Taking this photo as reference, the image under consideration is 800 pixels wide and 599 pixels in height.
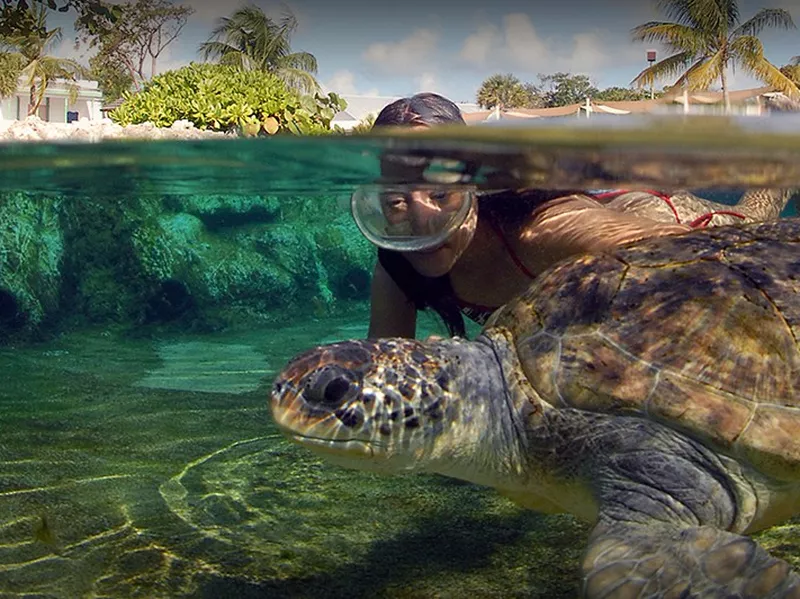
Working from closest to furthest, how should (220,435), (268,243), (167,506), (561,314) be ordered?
1. (561,314)
2. (167,506)
3. (220,435)
4. (268,243)

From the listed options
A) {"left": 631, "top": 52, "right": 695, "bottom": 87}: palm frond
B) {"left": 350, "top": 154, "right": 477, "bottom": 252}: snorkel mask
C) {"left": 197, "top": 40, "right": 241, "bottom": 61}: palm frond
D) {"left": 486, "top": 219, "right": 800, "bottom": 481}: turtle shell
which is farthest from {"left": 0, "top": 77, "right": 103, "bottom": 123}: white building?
{"left": 486, "top": 219, "right": 800, "bottom": 481}: turtle shell

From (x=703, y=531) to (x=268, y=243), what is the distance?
11489mm

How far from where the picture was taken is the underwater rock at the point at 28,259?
10602mm

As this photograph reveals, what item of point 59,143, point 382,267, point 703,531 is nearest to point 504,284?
point 382,267

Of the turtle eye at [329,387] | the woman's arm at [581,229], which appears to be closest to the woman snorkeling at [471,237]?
the woman's arm at [581,229]

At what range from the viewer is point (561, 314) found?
2.95 meters

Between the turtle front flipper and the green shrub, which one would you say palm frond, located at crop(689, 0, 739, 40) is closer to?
the green shrub

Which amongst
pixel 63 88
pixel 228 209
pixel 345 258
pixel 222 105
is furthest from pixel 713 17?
pixel 63 88

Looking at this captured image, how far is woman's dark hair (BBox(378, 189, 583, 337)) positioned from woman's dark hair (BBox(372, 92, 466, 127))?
0.61 metres

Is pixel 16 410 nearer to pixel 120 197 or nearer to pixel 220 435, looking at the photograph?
pixel 220 435

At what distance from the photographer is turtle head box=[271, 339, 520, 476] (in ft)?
8.91

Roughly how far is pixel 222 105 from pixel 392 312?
16.3 m

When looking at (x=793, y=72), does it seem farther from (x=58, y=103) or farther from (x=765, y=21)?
(x=58, y=103)

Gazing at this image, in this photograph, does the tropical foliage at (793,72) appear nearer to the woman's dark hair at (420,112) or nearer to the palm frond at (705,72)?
the palm frond at (705,72)
